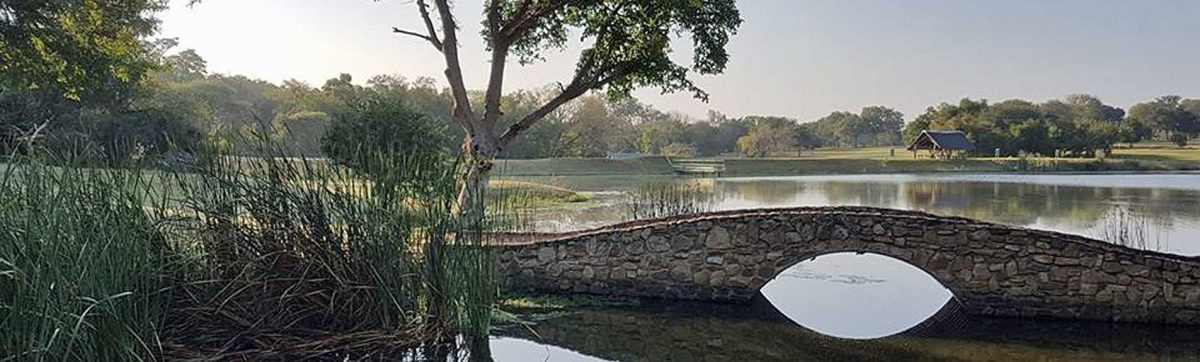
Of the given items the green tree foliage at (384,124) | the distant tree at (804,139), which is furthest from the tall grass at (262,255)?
the distant tree at (804,139)

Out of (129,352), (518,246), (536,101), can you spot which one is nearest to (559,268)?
(518,246)

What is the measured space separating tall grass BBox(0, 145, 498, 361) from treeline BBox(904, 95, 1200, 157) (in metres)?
46.2

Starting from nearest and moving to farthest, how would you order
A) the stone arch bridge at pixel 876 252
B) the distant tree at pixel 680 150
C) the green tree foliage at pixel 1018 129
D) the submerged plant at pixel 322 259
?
the submerged plant at pixel 322 259 → the stone arch bridge at pixel 876 252 → the green tree foliage at pixel 1018 129 → the distant tree at pixel 680 150

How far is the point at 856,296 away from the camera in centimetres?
841

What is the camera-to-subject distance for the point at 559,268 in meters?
8.05

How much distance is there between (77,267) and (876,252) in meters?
6.21

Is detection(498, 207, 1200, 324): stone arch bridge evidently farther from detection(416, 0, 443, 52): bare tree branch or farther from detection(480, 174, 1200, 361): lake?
detection(416, 0, 443, 52): bare tree branch

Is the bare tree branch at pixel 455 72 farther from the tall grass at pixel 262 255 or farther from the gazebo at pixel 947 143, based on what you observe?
the gazebo at pixel 947 143

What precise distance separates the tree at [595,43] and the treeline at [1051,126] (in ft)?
125

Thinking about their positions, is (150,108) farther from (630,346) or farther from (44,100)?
(630,346)

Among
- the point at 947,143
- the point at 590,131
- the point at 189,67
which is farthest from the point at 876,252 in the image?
the point at 189,67

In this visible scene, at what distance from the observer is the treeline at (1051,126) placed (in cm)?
4481

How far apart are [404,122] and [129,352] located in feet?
36.3

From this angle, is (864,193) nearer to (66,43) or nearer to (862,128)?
(66,43)
